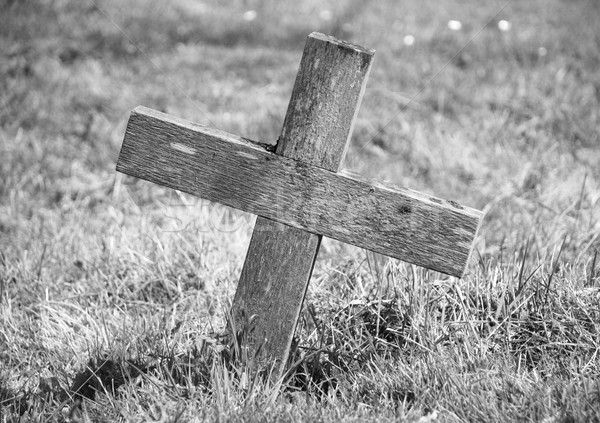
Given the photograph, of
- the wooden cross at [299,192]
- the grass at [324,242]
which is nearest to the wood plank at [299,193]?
the wooden cross at [299,192]

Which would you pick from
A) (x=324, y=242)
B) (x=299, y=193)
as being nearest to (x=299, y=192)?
(x=299, y=193)

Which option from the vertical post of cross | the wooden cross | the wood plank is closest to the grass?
the vertical post of cross

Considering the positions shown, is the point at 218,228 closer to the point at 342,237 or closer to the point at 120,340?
the point at 120,340

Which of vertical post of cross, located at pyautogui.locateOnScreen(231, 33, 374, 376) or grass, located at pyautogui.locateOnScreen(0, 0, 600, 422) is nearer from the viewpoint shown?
vertical post of cross, located at pyautogui.locateOnScreen(231, 33, 374, 376)

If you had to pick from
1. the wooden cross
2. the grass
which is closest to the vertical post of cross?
the wooden cross

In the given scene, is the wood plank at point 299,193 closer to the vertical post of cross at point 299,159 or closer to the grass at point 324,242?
the vertical post of cross at point 299,159

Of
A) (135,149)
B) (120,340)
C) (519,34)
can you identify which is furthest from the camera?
(519,34)

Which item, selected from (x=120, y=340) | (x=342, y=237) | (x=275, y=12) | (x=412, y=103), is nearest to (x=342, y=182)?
(x=342, y=237)

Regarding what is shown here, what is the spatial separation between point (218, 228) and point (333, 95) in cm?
130

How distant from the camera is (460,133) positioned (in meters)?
4.52

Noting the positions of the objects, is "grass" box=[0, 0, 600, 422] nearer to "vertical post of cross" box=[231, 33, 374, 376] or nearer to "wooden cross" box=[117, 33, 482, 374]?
"vertical post of cross" box=[231, 33, 374, 376]

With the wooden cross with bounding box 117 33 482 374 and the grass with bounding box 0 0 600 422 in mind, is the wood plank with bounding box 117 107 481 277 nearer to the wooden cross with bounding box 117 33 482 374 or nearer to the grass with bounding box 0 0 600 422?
the wooden cross with bounding box 117 33 482 374

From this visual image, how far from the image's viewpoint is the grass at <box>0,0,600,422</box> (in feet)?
6.83

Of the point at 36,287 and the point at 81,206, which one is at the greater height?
the point at 81,206
